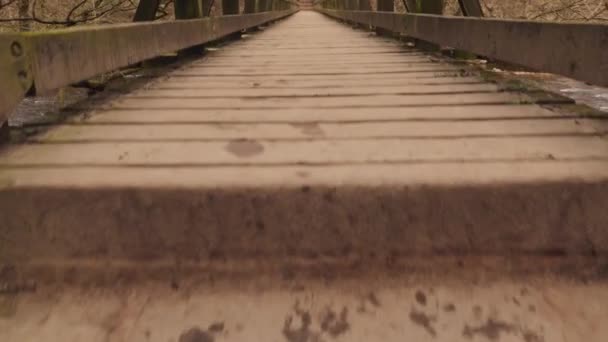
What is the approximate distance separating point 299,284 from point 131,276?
36cm

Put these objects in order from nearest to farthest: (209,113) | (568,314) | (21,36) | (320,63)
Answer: (568,314) < (21,36) < (209,113) < (320,63)

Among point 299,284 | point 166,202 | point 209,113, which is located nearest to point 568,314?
point 299,284

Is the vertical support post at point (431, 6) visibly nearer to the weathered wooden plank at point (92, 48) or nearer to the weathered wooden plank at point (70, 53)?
the weathered wooden plank at point (92, 48)

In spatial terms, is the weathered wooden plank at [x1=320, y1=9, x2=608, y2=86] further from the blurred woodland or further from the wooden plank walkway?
the blurred woodland

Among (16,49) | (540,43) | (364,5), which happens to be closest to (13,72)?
(16,49)

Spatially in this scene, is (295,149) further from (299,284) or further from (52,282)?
(52,282)

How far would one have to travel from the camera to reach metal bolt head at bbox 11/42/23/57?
129 cm

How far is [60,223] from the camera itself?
1.12 meters

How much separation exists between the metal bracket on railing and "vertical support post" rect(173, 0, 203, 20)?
2.86m

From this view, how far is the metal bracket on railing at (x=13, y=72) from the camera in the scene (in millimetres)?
1238

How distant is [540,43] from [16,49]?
64.1 inches

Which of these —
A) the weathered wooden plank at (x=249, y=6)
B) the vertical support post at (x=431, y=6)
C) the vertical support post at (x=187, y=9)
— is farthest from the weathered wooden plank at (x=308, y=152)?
the weathered wooden plank at (x=249, y=6)

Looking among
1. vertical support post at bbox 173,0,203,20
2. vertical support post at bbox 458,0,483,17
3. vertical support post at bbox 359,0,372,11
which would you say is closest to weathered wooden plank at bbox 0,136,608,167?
vertical support post at bbox 173,0,203,20

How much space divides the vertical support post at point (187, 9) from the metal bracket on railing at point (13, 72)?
2859mm
